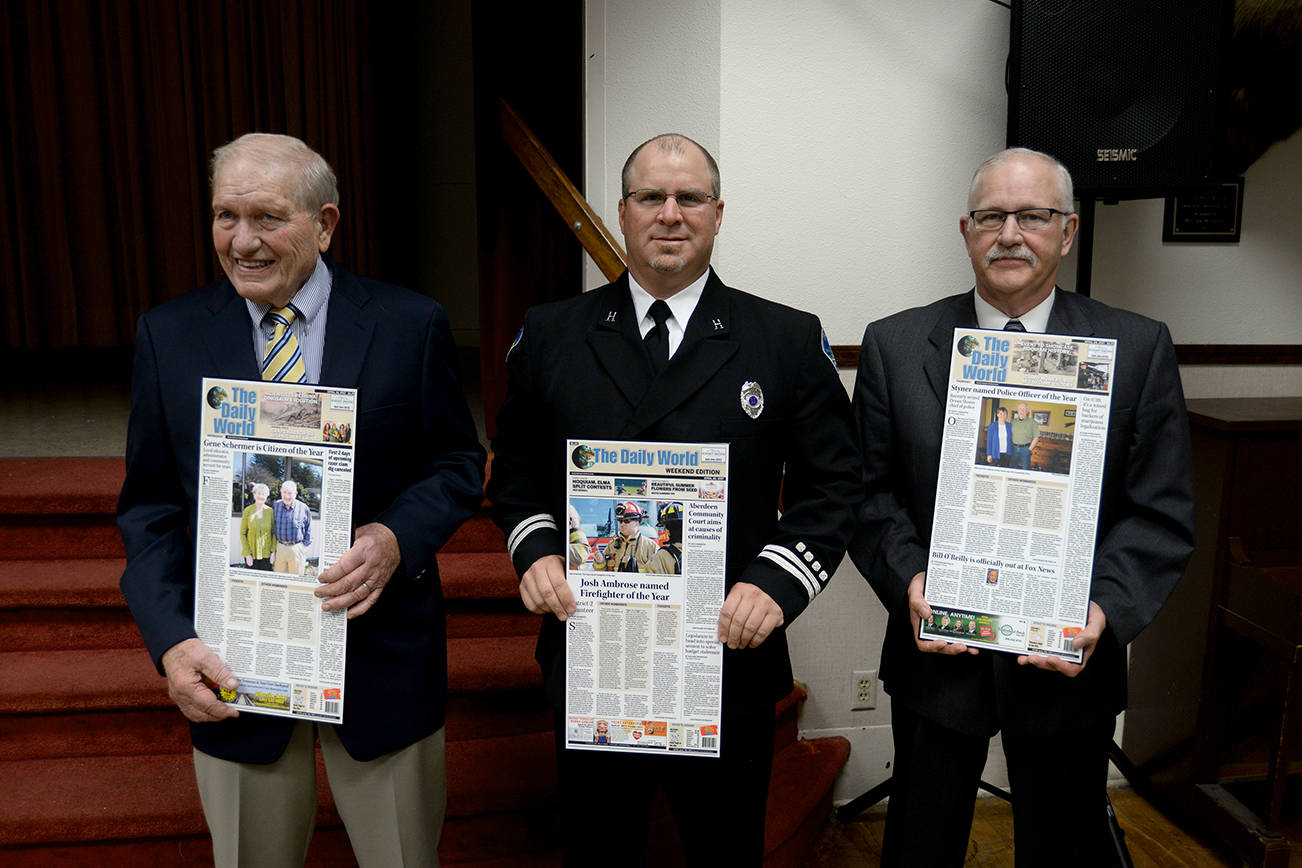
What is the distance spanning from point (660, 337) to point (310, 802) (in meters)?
0.96

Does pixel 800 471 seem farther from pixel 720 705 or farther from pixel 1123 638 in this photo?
pixel 1123 638

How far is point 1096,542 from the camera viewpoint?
1.49 m

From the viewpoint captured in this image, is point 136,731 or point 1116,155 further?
point 136,731

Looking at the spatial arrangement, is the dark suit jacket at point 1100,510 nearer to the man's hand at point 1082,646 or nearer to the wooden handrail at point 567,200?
the man's hand at point 1082,646

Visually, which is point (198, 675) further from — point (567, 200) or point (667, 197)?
point (567, 200)

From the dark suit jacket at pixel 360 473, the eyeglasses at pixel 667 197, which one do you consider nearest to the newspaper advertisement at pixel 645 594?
the dark suit jacket at pixel 360 473

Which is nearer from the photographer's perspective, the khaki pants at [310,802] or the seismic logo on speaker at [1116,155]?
the khaki pants at [310,802]

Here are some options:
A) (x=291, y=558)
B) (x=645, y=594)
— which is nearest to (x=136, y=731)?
(x=291, y=558)

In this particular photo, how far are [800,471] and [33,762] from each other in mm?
2065

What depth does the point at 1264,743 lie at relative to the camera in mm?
2654

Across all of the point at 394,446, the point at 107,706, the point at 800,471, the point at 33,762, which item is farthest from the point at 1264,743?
the point at 33,762

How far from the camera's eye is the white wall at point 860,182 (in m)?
2.40

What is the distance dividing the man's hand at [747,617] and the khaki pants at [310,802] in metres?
0.58

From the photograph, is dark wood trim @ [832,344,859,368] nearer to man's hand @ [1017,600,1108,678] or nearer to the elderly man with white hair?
man's hand @ [1017,600,1108,678]
